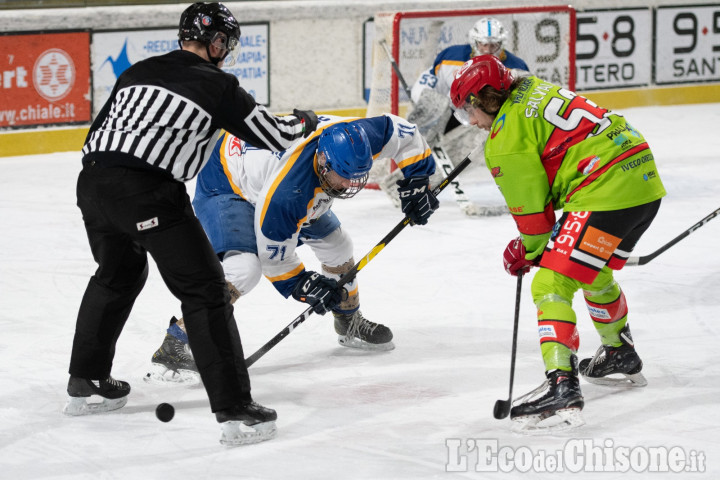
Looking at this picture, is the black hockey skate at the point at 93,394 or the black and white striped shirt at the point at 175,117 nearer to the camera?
the black and white striped shirt at the point at 175,117

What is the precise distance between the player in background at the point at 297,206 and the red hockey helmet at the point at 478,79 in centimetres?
35

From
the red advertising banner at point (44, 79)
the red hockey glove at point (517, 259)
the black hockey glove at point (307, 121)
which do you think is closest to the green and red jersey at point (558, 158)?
the red hockey glove at point (517, 259)

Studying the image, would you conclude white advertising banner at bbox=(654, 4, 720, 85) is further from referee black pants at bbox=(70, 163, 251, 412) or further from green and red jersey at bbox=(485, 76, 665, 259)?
referee black pants at bbox=(70, 163, 251, 412)

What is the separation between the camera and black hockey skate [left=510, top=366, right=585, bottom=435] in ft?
10.0

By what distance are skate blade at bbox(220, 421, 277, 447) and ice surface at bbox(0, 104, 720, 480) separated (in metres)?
0.03

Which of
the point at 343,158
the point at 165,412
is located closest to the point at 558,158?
the point at 343,158

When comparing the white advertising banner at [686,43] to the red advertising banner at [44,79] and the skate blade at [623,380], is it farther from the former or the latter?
the skate blade at [623,380]

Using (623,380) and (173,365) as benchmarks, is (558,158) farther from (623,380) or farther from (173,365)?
(173,365)

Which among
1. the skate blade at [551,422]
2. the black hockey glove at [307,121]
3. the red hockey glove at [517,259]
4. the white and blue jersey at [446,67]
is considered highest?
the black hockey glove at [307,121]

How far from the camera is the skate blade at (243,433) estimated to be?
9.89 ft

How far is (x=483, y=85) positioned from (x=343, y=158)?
0.47m

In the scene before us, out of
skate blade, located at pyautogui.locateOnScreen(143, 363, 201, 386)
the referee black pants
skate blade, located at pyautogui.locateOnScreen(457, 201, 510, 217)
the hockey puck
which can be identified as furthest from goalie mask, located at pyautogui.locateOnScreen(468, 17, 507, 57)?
Answer: the hockey puck

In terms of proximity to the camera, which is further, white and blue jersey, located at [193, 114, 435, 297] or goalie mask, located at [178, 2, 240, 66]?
white and blue jersey, located at [193, 114, 435, 297]

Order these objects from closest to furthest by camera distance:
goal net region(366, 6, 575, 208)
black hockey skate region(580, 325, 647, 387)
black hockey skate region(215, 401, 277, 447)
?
black hockey skate region(215, 401, 277, 447)
black hockey skate region(580, 325, 647, 387)
goal net region(366, 6, 575, 208)
